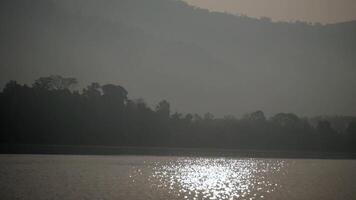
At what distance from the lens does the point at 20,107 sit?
455ft

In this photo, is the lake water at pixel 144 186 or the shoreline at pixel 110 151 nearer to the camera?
the lake water at pixel 144 186

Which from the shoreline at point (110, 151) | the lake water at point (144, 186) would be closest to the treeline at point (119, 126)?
the shoreline at point (110, 151)

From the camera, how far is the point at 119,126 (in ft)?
506

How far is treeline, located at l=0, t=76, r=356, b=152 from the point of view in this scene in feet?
453

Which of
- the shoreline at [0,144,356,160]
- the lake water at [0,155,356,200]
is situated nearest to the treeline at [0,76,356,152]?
the shoreline at [0,144,356,160]

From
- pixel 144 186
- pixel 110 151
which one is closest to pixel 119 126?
pixel 110 151

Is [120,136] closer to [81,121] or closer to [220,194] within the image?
[81,121]

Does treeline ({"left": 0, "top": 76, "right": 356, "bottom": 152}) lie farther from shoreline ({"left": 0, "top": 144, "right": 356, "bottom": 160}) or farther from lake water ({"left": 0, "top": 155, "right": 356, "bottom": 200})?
lake water ({"left": 0, "top": 155, "right": 356, "bottom": 200})

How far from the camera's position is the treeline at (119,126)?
453ft

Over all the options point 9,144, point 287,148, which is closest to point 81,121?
point 9,144

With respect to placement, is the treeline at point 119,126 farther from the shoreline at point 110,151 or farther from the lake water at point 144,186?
the lake water at point 144,186

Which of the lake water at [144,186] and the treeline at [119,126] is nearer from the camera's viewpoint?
the lake water at [144,186]

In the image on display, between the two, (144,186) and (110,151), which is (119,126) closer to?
(110,151)

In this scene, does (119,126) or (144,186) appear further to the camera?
(119,126)
